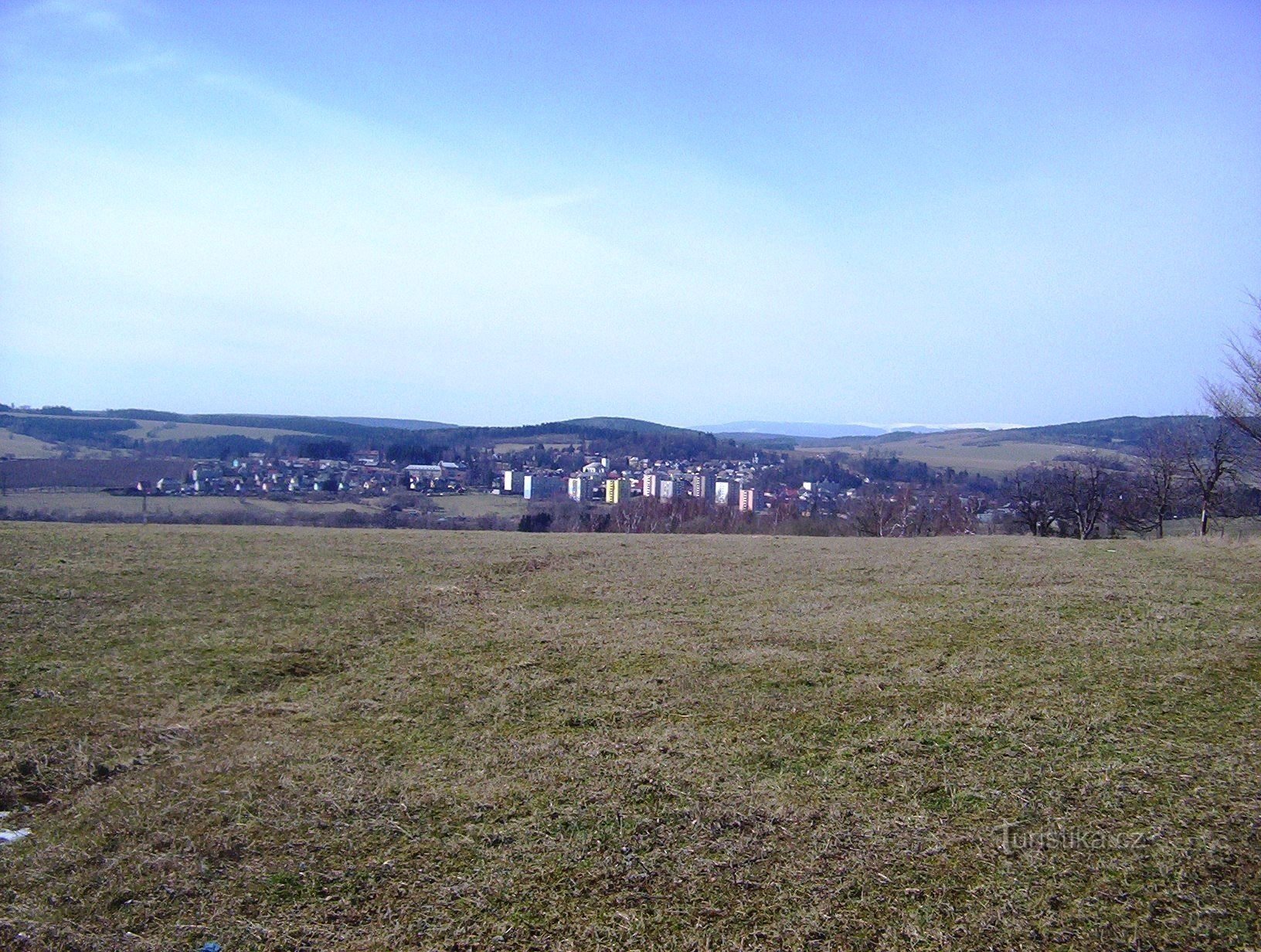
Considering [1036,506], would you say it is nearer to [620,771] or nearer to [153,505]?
[620,771]

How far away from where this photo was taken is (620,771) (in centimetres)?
524

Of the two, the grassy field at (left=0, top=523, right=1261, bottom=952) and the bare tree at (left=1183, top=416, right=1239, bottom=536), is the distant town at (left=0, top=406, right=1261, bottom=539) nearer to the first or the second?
the bare tree at (left=1183, top=416, right=1239, bottom=536)

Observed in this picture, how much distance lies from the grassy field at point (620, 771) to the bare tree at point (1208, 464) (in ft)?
55.3

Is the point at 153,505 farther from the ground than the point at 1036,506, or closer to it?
closer to it

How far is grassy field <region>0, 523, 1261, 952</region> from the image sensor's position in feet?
11.9

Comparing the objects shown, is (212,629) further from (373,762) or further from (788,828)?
(788,828)

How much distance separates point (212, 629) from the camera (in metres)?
8.82

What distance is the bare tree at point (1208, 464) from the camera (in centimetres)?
2455

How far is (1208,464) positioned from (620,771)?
28397 mm

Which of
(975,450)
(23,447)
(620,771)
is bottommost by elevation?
(620,771)

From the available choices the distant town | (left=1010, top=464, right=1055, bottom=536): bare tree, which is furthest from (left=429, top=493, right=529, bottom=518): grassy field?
(left=1010, top=464, right=1055, bottom=536): bare tree

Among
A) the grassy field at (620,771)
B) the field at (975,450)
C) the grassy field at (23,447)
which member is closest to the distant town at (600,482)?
the grassy field at (23,447)

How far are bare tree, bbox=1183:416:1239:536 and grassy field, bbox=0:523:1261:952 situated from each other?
1687 centimetres

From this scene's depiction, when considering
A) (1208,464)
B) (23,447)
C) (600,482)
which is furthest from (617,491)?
(23,447)
